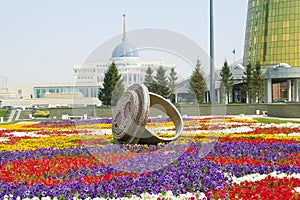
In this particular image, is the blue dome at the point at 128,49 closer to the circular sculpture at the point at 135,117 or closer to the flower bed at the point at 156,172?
the circular sculpture at the point at 135,117

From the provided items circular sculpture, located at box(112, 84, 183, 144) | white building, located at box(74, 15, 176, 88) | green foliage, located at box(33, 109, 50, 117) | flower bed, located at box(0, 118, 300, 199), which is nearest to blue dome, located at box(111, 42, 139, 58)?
white building, located at box(74, 15, 176, 88)

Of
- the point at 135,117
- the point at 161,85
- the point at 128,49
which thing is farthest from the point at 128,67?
the point at 135,117

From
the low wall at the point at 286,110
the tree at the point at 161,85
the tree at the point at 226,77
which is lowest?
the low wall at the point at 286,110

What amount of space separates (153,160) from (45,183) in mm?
2575

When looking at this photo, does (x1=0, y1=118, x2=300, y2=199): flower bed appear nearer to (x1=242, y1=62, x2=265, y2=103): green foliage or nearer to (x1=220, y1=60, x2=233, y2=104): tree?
(x1=242, y1=62, x2=265, y2=103): green foliage

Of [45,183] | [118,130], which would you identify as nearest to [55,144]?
[118,130]

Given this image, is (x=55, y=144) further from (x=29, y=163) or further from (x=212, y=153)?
(x=212, y=153)

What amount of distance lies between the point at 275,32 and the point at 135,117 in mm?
57868

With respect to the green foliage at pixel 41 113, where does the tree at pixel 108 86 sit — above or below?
above

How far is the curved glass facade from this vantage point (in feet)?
210

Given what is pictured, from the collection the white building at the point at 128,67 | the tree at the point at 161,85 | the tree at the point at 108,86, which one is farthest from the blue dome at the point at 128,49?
the tree at the point at 108,86

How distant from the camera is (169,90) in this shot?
2459 centimetres

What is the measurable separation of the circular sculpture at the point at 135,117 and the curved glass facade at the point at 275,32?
5433cm

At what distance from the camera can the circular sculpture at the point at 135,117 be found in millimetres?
11414
